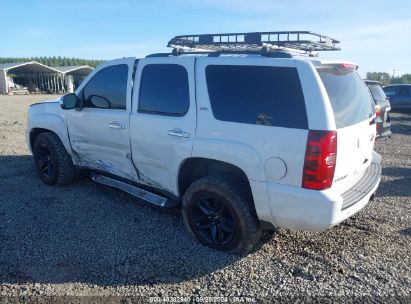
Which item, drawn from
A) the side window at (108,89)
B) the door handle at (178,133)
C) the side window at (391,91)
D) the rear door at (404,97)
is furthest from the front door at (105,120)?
the rear door at (404,97)

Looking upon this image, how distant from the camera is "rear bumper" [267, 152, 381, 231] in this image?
290 centimetres

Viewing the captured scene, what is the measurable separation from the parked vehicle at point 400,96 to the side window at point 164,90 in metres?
17.2

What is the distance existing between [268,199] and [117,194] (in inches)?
111

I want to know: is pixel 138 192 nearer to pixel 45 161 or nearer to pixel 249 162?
pixel 249 162

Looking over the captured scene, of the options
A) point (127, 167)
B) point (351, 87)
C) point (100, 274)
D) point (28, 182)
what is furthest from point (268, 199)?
point (28, 182)

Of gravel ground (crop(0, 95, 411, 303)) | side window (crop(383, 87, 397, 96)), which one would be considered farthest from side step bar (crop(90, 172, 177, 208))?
side window (crop(383, 87, 397, 96))

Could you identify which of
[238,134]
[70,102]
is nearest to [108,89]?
[70,102]

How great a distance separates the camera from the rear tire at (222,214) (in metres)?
3.32

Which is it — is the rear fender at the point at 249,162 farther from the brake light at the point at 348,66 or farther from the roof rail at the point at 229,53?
the brake light at the point at 348,66

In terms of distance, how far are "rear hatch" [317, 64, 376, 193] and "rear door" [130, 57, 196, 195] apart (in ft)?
4.41

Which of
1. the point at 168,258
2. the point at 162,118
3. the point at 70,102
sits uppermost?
the point at 70,102

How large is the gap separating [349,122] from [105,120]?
289 centimetres

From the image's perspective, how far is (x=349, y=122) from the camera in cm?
312

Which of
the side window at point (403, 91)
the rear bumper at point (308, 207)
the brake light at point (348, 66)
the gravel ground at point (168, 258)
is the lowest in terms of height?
the gravel ground at point (168, 258)
